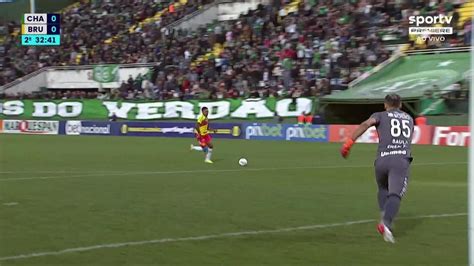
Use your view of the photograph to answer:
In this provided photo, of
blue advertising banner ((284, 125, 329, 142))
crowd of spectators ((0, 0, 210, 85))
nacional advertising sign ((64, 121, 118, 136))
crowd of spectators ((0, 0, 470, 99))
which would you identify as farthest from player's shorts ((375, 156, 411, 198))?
crowd of spectators ((0, 0, 210, 85))

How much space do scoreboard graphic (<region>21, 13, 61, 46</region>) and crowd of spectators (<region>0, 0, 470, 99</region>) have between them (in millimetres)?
3775

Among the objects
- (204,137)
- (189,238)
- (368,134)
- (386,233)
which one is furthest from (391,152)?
(368,134)

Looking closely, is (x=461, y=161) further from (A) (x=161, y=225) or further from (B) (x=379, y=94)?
(A) (x=161, y=225)

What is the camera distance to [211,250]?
8898 millimetres

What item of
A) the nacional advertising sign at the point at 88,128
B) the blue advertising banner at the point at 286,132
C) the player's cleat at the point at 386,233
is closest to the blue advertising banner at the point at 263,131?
the blue advertising banner at the point at 286,132

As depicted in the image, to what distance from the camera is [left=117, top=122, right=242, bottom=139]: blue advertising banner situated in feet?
128

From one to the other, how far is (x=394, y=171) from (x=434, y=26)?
1167 inches

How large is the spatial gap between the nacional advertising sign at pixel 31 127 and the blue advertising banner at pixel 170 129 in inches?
191

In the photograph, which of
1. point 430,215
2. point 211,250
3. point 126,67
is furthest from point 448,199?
point 126,67

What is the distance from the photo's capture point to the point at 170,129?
4131 centimetres

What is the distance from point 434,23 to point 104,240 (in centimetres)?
3112

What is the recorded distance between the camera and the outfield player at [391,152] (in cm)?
951

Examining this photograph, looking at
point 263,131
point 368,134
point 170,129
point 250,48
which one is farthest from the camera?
point 250,48

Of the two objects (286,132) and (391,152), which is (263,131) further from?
(391,152)
